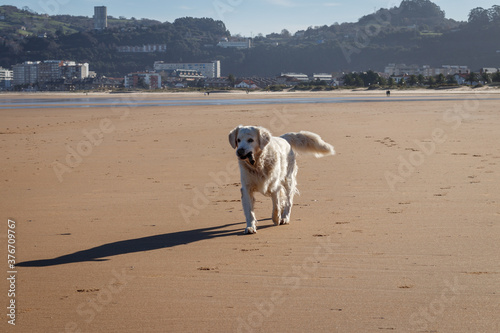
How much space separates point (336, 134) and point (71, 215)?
428 inches

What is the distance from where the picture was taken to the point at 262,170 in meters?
7.02

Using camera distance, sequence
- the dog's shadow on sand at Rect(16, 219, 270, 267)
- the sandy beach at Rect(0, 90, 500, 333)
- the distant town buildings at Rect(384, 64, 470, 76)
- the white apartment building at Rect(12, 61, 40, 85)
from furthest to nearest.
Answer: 1. the white apartment building at Rect(12, 61, 40, 85)
2. the distant town buildings at Rect(384, 64, 470, 76)
3. the dog's shadow on sand at Rect(16, 219, 270, 267)
4. the sandy beach at Rect(0, 90, 500, 333)

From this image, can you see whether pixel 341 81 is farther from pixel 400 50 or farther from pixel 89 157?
pixel 89 157

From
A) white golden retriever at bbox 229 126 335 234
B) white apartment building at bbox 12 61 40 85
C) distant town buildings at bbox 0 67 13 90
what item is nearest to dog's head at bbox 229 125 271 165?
white golden retriever at bbox 229 126 335 234

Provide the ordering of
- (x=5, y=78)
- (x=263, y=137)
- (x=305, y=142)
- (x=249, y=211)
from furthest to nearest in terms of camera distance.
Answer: (x=5, y=78)
(x=305, y=142)
(x=263, y=137)
(x=249, y=211)

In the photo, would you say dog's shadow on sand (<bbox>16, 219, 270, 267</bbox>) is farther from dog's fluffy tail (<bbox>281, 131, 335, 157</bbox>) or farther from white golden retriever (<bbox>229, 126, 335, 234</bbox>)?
dog's fluffy tail (<bbox>281, 131, 335, 157</bbox>)

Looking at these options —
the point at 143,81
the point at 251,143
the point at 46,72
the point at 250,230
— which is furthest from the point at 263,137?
the point at 46,72

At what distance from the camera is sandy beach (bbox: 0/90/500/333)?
412 cm

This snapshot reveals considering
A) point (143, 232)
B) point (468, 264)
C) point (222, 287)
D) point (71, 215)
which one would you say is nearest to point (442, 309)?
point (468, 264)

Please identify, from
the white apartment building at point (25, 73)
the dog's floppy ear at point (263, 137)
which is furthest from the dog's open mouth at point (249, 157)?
the white apartment building at point (25, 73)

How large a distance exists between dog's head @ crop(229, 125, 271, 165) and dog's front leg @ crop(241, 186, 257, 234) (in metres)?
0.37

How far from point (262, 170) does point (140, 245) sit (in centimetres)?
171

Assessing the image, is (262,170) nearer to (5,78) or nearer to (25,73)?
(25,73)

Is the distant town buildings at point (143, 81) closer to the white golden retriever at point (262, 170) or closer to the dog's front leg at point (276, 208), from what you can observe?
the white golden retriever at point (262, 170)
